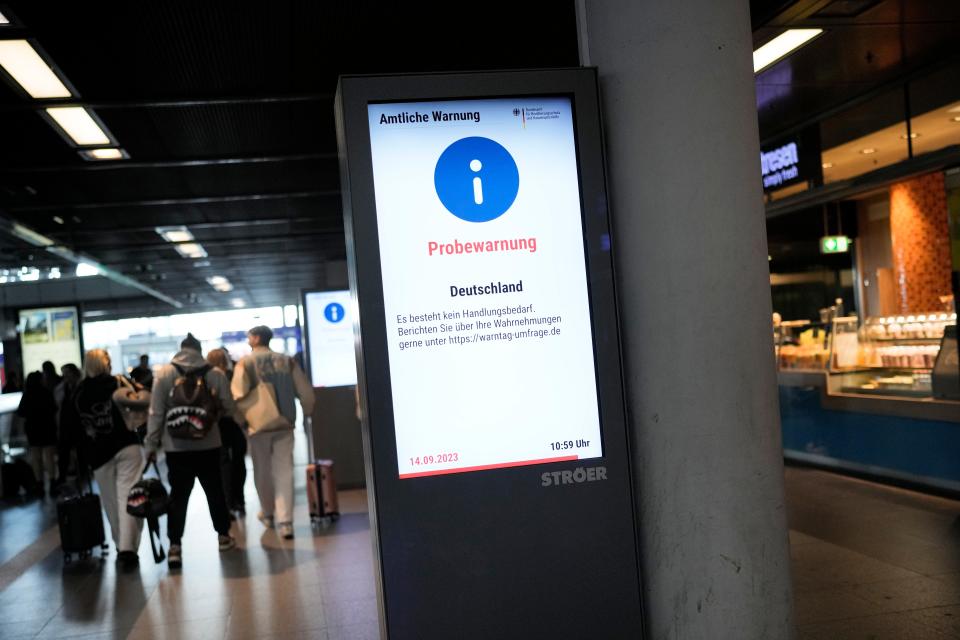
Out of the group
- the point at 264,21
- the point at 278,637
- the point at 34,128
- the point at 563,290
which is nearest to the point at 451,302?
the point at 563,290

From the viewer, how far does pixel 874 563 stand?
580 centimetres

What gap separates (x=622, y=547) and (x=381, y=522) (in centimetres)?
82

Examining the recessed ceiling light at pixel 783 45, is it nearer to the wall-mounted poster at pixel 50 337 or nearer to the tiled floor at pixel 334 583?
the tiled floor at pixel 334 583

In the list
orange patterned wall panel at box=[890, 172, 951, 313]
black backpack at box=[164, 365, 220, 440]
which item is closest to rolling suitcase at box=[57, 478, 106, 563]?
black backpack at box=[164, 365, 220, 440]

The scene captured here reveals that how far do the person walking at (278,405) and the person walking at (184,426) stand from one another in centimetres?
64

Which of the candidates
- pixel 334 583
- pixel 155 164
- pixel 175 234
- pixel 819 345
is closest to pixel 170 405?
pixel 334 583

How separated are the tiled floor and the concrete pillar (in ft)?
5.54

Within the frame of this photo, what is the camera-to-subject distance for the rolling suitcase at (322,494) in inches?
348

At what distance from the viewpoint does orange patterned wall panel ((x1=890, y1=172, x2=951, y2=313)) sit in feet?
39.6

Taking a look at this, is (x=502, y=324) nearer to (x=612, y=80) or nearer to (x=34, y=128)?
(x=612, y=80)

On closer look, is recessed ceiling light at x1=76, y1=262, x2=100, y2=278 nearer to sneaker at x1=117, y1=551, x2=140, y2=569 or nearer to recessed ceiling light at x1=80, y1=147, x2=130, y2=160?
recessed ceiling light at x1=80, y1=147, x2=130, y2=160

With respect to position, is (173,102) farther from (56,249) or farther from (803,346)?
(56,249)

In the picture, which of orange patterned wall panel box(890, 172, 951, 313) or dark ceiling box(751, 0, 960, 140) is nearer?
dark ceiling box(751, 0, 960, 140)

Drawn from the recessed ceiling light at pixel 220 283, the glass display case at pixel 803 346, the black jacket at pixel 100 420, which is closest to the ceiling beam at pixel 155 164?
the black jacket at pixel 100 420
